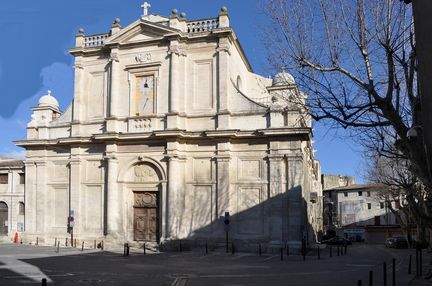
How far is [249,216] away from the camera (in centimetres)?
3045

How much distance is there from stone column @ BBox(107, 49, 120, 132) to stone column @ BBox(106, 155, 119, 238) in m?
2.32

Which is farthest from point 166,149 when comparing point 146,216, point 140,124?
point 146,216

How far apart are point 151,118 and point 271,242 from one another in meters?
11.5

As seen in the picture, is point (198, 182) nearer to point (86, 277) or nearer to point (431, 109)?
point (86, 277)

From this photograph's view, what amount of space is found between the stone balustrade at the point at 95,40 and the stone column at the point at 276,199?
15.4m

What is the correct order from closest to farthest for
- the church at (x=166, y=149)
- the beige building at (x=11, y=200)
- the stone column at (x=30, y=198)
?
the church at (x=166, y=149)
the stone column at (x=30, y=198)
the beige building at (x=11, y=200)

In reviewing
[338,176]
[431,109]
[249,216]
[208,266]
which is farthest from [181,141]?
[338,176]

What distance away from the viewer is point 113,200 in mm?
32688

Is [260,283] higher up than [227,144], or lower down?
lower down

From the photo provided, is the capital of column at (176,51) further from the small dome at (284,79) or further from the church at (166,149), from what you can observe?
the small dome at (284,79)

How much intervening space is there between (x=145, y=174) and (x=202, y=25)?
35.9 feet

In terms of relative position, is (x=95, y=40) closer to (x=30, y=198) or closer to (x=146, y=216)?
(x=30, y=198)

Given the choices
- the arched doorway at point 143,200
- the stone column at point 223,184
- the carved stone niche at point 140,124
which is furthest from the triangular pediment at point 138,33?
the stone column at point 223,184

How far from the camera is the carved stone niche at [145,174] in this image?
107 feet
